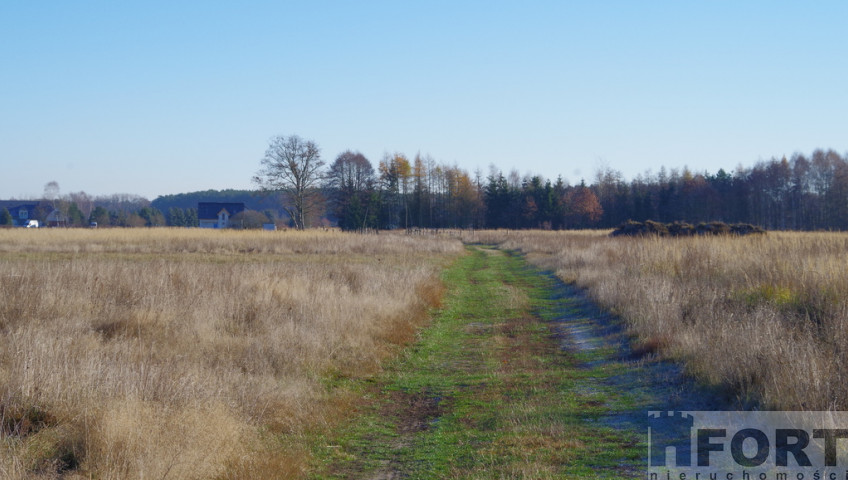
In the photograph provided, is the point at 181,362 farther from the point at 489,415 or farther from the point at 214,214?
the point at 214,214

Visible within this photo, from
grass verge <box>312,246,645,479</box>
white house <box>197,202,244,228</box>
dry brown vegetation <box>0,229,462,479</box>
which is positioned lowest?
grass verge <box>312,246,645,479</box>

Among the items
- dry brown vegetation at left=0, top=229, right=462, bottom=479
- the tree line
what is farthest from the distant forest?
dry brown vegetation at left=0, top=229, right=462, bottom=479

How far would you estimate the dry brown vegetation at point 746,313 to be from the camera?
586 cm

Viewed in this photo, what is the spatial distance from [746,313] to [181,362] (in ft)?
27.9

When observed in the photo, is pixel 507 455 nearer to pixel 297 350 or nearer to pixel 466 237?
pixel 297 350

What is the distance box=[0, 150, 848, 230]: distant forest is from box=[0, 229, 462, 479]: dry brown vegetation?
45.3 m

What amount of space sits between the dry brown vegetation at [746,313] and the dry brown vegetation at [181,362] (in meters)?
4.51

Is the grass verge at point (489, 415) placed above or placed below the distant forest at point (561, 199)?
below

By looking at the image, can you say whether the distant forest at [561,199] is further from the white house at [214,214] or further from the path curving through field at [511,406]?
the path curving through field at [511,406]

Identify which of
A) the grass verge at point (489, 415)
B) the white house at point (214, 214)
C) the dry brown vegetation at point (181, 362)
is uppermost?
the white house at point (214, 214)

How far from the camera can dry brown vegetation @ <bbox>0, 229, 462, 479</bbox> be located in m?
4.43

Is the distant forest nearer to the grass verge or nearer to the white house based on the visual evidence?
the white house

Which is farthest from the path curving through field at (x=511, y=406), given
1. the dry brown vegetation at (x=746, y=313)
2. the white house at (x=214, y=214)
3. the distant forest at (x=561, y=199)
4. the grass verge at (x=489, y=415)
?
the white house at (x=214, y=214)

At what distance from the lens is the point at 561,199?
79.9m
